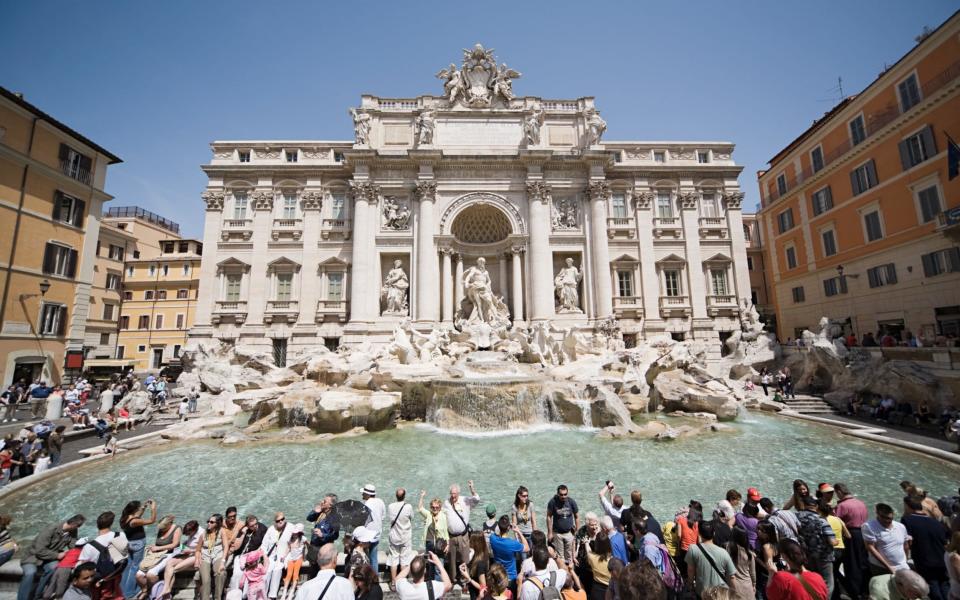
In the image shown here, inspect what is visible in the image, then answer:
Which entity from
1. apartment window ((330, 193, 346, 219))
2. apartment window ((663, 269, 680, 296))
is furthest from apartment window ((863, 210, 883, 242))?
apartment window ((330, 193, 346, 219))

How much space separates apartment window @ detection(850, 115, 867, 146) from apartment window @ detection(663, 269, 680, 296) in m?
10.6

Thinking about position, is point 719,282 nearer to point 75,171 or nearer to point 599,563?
point 599,563

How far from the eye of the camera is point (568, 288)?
74.7ft

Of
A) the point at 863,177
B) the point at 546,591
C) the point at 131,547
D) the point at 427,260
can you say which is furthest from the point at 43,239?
the point at 863,177

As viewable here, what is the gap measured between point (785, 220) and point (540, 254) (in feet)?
55.7

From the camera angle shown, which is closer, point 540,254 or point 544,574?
point 544,574

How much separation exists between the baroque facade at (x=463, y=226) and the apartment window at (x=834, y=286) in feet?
12.3

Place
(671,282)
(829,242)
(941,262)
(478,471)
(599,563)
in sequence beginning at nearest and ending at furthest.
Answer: (599,563)
(478,471)
(941,262)
(829,242)
(671,282)

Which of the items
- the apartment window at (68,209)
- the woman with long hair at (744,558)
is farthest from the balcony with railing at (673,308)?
the apartment window at (68,209)

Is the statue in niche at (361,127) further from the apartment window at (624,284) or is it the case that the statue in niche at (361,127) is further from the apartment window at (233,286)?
the apartment window at (624,284)

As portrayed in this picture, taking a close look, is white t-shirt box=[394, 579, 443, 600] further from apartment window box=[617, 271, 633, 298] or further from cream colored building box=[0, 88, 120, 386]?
apartment window box=[617, 271, 633, 298]

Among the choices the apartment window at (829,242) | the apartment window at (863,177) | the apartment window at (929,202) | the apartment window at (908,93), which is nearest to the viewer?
the apartment window at (929,202)

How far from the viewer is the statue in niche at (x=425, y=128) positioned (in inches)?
902

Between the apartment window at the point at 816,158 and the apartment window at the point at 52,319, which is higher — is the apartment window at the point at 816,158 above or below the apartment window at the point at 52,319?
above
